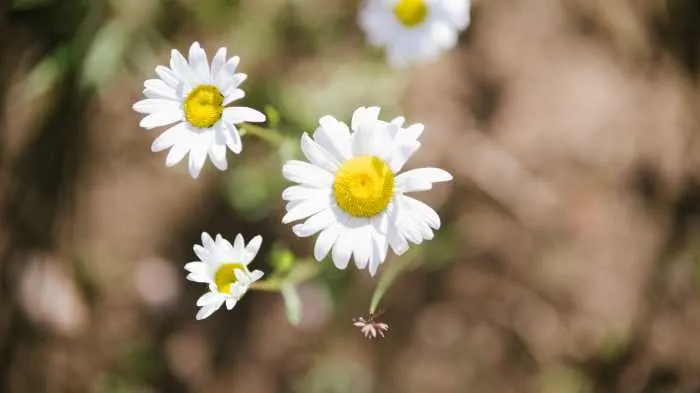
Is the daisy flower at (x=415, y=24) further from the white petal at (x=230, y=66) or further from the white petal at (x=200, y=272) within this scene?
the white petal at (x=200, y=272)

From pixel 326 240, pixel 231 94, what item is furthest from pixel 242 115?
pixel 326 240

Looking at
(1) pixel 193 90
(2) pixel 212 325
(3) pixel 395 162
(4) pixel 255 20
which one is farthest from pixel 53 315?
(3) pixel 395 162

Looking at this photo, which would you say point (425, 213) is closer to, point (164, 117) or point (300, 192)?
point (300, 192)

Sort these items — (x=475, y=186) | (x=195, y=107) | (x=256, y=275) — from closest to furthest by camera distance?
1. (x=256, y=275)
2. (x=195, y=107)
3. (x=475, y=186)

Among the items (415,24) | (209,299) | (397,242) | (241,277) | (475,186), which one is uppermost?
(415,24)

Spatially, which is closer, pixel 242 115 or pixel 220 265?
pixel 242 115

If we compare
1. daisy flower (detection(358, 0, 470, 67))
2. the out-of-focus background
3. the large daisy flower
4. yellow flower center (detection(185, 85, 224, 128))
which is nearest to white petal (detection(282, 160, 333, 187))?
the large daisy flower
